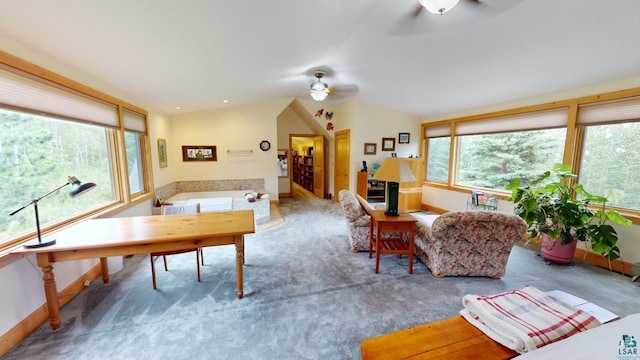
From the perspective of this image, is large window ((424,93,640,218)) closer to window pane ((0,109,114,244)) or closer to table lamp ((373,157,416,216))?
table lamp ((373,157,416,216))

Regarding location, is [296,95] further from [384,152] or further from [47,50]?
[47,50]

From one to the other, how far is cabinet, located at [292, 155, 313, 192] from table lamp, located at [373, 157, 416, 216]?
5546 millimetres

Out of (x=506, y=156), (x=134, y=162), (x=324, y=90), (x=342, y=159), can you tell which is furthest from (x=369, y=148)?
(x=134, y=162)

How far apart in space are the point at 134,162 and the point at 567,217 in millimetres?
6150

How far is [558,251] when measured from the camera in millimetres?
2988

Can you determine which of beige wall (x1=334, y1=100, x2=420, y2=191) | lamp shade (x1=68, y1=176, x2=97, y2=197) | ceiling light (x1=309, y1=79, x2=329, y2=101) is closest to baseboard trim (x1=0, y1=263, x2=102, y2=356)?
lamp shade (x1=68, y1=176, x2=97, y2=197)

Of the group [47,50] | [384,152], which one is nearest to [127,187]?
[47,50]

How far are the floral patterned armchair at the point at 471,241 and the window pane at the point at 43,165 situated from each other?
373cm

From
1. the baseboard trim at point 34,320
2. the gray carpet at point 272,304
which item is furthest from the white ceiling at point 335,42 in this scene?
the gray carpet at point 272,304

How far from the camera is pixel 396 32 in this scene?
1.99m

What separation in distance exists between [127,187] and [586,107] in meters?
6.28

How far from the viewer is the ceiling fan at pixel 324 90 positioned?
347cm

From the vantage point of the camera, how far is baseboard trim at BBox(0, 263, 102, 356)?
1.67m

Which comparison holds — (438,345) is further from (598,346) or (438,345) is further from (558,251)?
(558,251)
